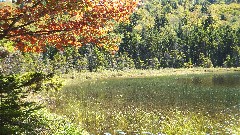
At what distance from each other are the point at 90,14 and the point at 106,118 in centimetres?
1584

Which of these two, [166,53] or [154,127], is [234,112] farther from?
[166,53]

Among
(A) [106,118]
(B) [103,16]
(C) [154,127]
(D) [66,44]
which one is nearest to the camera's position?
(B) [103,16]

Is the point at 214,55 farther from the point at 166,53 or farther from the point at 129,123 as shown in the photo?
the point at 129,123

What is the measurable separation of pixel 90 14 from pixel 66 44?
2.45m

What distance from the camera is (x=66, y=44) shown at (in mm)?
14078

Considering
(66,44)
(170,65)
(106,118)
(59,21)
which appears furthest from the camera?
(170,65)

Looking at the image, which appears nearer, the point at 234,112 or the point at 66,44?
the point at 66,44

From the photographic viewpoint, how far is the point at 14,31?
12.9 metres

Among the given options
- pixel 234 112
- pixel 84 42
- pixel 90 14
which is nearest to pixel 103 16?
pixel 90 14

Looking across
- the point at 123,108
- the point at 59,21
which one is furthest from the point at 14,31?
the point at 123,108

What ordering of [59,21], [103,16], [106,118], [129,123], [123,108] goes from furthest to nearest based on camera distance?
→ [123,108] → [106,118] → [129,123] → [59,21] → [103,16]

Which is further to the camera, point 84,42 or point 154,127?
point 154,127

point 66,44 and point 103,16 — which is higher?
point 103,16

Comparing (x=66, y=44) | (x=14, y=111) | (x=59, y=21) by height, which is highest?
(x=59, y=21)
